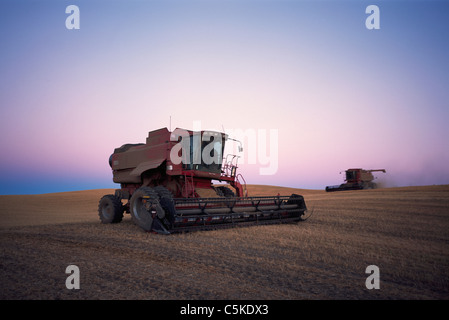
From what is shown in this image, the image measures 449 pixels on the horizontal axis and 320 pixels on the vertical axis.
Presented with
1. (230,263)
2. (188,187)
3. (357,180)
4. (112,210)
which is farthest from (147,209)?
(357,180)

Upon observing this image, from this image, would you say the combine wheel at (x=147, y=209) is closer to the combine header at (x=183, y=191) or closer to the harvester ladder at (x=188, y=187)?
the combine header at (x=183, y=191)

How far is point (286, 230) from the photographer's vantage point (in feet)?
27.9

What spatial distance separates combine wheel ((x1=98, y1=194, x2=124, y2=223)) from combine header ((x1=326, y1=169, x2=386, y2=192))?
102ft

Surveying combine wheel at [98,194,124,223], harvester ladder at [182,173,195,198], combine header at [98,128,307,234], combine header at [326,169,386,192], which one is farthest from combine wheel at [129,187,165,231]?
combine header at [326,169,386,192]

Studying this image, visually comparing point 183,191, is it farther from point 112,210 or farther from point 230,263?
point 230,263

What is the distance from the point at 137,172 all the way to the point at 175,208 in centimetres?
342

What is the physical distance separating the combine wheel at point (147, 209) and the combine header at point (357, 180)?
3218 centimetres

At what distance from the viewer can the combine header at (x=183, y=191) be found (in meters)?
7.95

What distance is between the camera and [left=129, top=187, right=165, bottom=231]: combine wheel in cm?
779

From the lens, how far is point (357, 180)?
117 ft

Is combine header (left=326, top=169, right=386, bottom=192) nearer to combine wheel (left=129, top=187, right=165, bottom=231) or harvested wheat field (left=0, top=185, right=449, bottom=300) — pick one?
harvested wheat field (left=0, top=185, right=449, bottom=300)
